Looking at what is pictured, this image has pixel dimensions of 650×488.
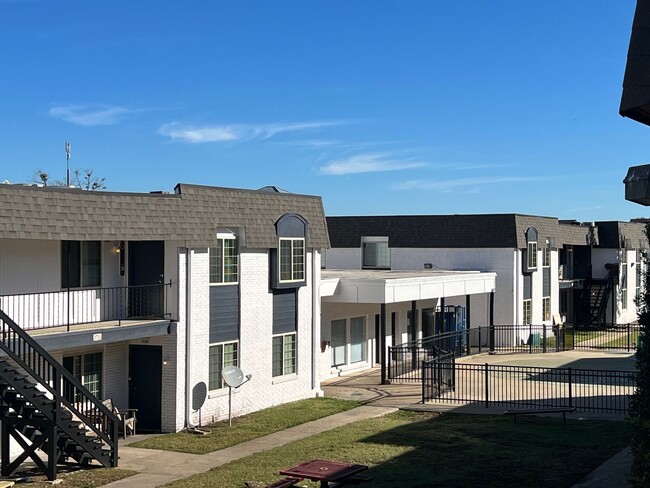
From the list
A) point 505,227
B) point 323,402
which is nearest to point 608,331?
point 505,227

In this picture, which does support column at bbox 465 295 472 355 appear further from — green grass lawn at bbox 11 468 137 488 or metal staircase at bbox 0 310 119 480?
metal staircase at bbox 0 310 119 480

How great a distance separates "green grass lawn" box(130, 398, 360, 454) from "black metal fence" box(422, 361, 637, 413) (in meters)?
2.85

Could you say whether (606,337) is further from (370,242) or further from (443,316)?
(370,242)

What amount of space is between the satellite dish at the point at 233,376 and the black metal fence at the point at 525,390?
586cm

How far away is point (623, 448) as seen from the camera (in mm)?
19016

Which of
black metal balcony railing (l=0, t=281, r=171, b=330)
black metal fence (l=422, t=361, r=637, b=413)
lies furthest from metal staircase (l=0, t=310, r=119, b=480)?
black metal fence (l=422, t=361, r=637, b=413)

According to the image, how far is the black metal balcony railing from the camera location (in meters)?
19.3

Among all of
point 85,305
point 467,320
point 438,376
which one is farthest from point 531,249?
point 85,305

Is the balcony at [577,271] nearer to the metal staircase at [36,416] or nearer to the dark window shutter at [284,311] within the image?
the dark window shutter at [284,311]

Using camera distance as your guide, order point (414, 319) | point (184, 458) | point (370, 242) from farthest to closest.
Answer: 1. point (370, 242)
2. point (414, 319)
3. point (184, 458)

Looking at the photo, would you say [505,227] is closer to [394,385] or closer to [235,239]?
[394,385]

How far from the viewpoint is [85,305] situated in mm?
21047

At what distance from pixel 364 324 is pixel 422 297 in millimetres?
2854

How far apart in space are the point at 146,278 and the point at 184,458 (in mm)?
5409
